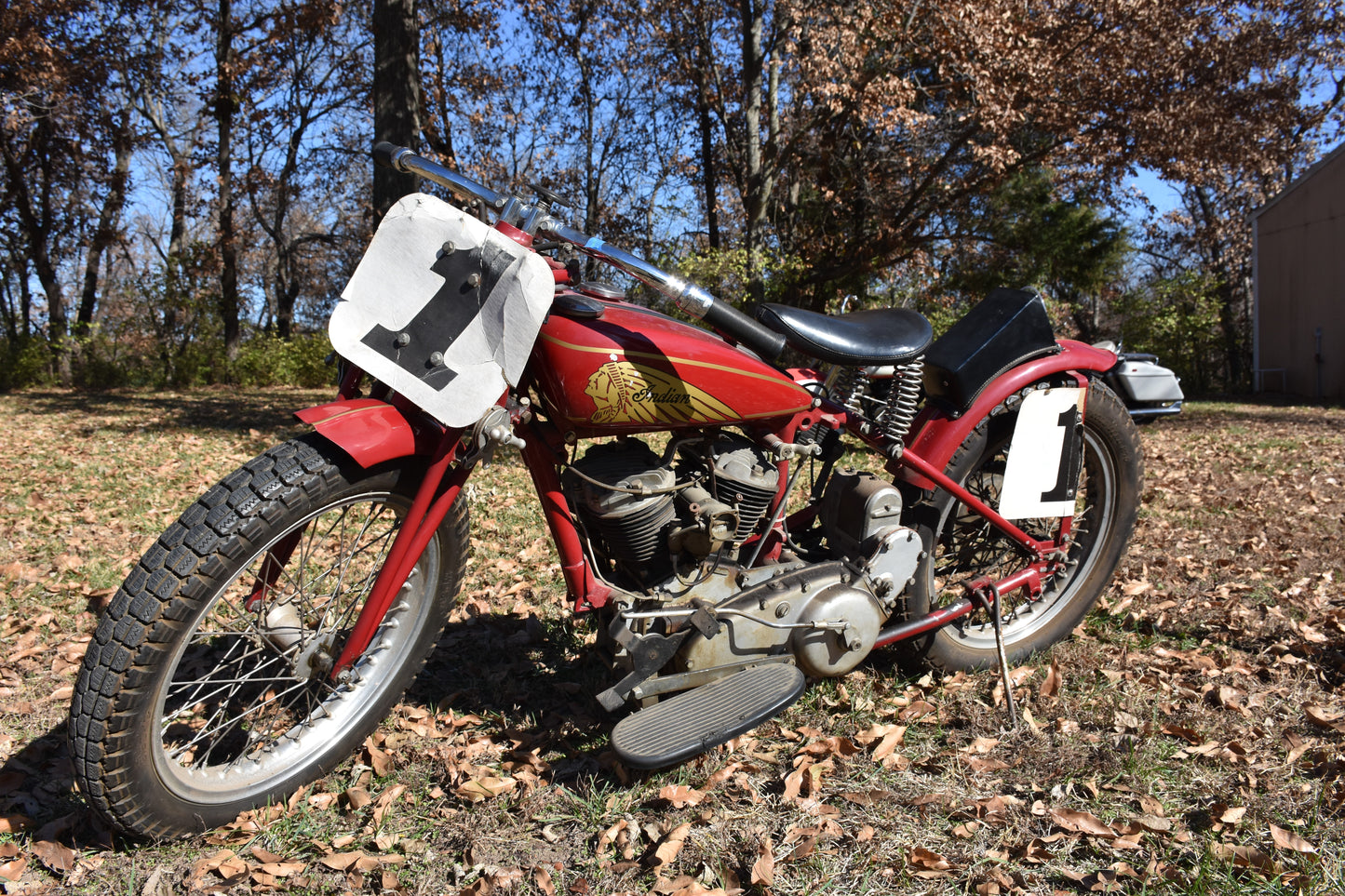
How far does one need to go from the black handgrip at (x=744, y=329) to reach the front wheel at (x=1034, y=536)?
102cm

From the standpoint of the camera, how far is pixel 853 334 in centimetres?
250

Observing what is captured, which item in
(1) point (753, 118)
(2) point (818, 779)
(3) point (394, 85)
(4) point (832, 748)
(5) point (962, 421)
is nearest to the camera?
(2) point (818, 779)

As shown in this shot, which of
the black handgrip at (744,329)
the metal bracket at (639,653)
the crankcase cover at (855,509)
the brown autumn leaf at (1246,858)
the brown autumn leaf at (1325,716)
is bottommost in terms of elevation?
the brown autumn leaf at (1246,858)

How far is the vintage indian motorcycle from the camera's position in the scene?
6.66 feet

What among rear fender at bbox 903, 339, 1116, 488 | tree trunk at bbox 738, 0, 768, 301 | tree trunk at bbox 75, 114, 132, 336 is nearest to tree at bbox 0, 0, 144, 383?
tree trunk at bbox 75, 114, 132, 336

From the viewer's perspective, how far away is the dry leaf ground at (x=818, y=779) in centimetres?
206

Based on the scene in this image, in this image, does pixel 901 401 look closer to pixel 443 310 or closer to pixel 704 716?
pixel 704 716

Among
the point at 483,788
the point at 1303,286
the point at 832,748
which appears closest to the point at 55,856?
the point at 483,788

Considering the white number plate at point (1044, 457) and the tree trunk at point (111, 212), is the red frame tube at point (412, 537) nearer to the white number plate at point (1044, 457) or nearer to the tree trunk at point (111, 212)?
the white number plate at point (1044, 457)

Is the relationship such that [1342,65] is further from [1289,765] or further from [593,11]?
[1289,765]

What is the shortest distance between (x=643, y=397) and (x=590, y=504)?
0.36m

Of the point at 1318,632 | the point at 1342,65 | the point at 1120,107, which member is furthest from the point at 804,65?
the point at 1342,65

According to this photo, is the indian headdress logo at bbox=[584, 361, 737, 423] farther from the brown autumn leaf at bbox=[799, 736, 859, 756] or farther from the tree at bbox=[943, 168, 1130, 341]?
the tree at bbox=[943, 168, 1130, 341]

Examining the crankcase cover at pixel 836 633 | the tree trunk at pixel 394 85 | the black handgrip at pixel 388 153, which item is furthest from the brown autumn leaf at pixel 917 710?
the tree trunk at pixel 394 85
